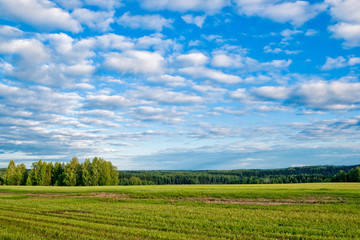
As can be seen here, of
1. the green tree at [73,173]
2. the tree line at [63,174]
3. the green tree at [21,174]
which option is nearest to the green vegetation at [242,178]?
A: the tree line at [63,174]

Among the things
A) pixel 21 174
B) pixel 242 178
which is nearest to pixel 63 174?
pixel 21 174

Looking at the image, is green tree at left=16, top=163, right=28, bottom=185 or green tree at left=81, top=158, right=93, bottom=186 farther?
green tree at left=16, top=163, right=28, bottom=185

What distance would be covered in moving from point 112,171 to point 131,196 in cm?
7810

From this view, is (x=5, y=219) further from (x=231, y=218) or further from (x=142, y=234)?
(x=231, y=218)

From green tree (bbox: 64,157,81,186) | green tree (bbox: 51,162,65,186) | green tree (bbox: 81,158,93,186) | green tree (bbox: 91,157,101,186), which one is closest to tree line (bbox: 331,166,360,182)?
green tree (bbox: 91,157,101,186)

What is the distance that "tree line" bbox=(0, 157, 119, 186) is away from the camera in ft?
345

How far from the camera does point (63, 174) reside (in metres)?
106

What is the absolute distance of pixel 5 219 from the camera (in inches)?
789

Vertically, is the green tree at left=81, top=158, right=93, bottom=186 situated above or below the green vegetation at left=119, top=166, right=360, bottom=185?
above

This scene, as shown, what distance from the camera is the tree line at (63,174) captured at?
105125mm

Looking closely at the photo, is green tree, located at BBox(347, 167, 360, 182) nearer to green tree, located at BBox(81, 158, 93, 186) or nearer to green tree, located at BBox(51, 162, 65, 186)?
green tree, located at BBox(81, 158, 93, 186)

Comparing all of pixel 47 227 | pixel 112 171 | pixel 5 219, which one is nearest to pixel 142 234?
pixel 47 227

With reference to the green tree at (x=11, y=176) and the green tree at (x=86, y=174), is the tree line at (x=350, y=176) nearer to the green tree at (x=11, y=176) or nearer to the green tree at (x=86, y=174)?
the green tree at (x=86, y=174)

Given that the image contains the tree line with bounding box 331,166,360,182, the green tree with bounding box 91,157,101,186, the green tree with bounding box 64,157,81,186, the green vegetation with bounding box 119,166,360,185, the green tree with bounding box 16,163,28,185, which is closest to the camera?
the green tree with bounding box 64,157,81,186
